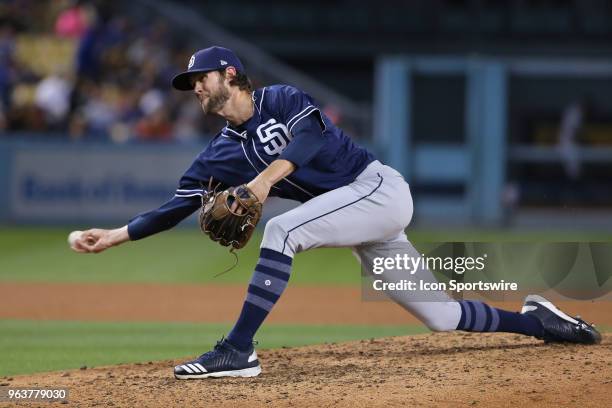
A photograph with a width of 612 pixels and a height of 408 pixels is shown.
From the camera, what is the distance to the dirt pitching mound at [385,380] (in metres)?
4.72

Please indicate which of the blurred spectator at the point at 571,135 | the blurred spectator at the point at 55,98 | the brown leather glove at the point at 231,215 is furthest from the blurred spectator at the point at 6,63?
the brown leather glove at the point at 231,215

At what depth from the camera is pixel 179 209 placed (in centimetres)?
556

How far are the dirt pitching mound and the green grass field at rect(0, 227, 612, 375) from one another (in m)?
0.80

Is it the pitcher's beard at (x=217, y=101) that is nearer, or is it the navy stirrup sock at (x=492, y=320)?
the pitcher's beard at (x=217, y=101)

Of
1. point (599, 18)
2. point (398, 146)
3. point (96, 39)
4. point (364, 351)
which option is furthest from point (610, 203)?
point (364, 351)

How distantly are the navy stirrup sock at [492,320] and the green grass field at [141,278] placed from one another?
1579mm

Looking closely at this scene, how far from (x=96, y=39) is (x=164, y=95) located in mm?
1646

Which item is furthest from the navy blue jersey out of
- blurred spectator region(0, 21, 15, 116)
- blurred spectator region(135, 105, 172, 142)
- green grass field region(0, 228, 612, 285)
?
blurred spectator region(0, 21, 15, 116)

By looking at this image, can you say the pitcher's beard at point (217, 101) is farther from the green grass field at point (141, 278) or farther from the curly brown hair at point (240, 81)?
the green grass field at point (141, 278)

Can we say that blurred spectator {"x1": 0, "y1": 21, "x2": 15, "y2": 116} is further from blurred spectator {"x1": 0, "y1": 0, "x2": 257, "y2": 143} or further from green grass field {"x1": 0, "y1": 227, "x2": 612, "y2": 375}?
green grass field {"x1": 0, "y1": 227, "x2": 612, "y2": 375}

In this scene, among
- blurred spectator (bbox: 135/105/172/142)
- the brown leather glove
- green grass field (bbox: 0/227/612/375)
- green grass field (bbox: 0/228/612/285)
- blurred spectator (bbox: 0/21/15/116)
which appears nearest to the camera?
the brown leather glove

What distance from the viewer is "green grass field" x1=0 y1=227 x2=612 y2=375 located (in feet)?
21.7

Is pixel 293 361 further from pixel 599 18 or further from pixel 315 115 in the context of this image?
pixel 599 18

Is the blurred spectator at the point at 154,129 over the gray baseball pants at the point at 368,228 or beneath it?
over
